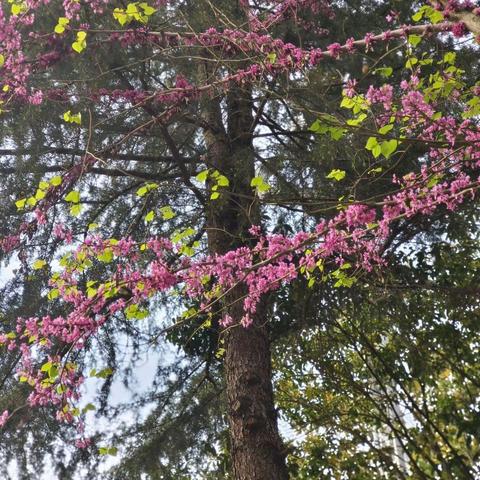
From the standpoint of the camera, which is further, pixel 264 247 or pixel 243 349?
pixel 243 349

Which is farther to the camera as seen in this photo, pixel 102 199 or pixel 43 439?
pixel 102 199

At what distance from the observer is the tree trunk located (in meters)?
4.51

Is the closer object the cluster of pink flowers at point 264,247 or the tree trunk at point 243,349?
the cluster of pink flowers at point 264,247

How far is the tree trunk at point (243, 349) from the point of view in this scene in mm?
4512

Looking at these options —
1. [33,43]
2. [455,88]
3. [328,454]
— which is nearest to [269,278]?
[455,88]

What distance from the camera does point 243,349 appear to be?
5.11 meters

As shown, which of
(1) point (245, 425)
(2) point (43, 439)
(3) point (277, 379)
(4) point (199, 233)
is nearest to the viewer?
(1) point (245, 425)

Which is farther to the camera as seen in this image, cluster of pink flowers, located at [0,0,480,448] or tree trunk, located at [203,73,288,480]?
tree trunk, located at [203,73,288,480]

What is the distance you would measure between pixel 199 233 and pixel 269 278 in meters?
2.98

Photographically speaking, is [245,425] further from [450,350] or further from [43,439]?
[450,350]

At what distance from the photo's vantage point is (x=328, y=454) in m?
7.05

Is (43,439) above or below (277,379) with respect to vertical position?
below

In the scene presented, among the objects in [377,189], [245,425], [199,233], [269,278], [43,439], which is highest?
[199,233]

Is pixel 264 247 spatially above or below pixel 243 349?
below
